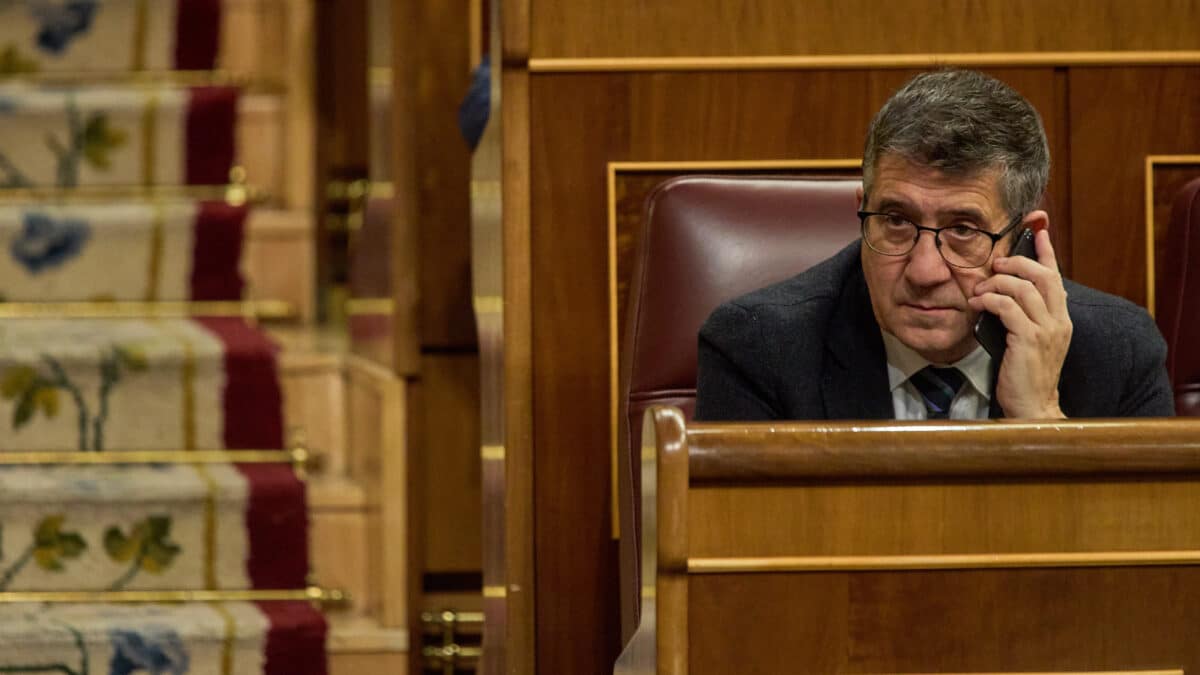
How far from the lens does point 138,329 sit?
6.84ft

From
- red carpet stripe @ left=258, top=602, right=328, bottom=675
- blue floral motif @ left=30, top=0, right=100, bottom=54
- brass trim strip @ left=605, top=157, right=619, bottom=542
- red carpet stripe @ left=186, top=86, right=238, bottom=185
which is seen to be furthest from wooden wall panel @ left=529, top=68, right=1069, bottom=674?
blue floral motif @ left=30, top=0, right=100, bottom=54

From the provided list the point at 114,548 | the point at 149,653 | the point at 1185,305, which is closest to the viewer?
the point at 1185,305

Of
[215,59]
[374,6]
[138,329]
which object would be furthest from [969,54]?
[215,59]

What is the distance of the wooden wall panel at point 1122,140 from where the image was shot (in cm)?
150

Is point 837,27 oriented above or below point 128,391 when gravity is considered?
above

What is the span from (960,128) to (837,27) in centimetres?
35

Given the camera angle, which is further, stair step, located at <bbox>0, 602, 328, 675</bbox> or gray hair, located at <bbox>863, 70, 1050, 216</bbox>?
stair step, located at <bbox>0, 602, 328, 675</bbox>

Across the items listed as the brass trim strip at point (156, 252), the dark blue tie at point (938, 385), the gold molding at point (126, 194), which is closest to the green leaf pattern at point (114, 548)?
the brass trim strip at point (156, 252)

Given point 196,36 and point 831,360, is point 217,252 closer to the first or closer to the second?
point 196,36

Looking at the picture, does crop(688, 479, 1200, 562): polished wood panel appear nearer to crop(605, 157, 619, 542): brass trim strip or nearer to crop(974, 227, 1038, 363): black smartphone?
crop(974, 227, 1038, 363): black smartphone

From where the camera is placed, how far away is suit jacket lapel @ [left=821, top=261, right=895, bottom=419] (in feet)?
3.90

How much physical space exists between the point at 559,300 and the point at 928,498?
25.7 inches

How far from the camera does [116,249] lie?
7.11ft

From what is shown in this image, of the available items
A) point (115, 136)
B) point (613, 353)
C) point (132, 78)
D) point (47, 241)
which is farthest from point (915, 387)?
point (132, 78)
